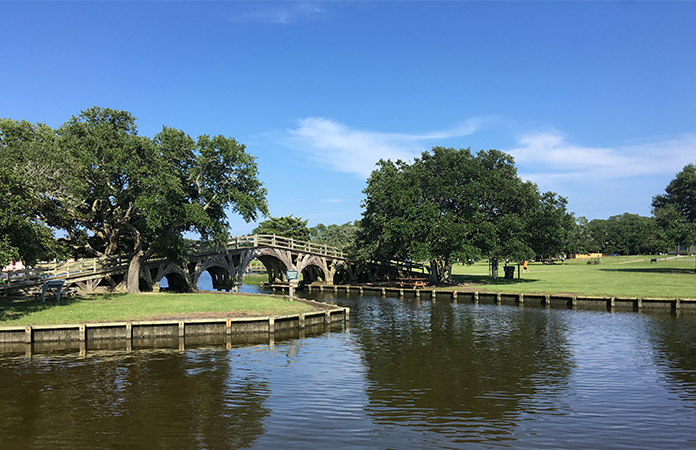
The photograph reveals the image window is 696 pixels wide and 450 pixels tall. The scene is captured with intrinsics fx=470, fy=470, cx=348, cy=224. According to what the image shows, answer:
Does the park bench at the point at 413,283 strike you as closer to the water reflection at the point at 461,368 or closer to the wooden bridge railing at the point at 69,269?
the water reflection at the point at 461,368

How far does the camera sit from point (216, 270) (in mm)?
69500

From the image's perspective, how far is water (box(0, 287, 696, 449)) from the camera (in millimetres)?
12383

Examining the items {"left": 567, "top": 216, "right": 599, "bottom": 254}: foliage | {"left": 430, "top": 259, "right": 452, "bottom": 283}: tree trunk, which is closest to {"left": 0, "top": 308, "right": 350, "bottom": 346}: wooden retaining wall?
{"left": 430, "top": 259, "right": 452, "bottom": 283}: tree trunk

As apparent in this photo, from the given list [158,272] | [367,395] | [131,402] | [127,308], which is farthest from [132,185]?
[367,395]

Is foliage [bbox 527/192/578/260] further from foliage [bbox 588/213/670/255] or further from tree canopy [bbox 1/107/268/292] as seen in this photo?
foliage [bbox 588/213/670/255]

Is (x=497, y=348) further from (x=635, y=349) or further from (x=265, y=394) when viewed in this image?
(x=265, y=394)

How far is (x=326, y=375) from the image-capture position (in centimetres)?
1881

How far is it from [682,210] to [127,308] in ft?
265

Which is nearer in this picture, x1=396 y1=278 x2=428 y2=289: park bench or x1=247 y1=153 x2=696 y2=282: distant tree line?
x1=247 y1=153 x2=696 y2=282: distant tree line

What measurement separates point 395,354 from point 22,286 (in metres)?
30.2

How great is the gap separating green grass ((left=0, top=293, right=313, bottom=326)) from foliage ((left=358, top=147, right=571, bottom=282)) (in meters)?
23.4

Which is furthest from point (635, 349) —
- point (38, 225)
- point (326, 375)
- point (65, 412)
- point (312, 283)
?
point (312, 283)

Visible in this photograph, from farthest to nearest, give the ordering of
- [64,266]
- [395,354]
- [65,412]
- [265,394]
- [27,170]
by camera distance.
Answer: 1. [64,266]
2. [27,170]
3. [395,354]
4. [265,394]
5. [65,412]

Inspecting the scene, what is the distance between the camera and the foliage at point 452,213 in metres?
54.9
